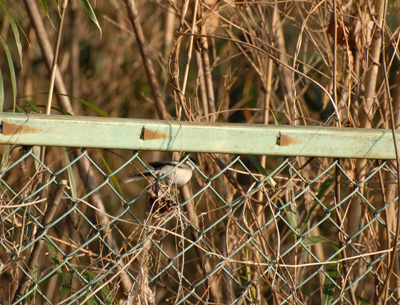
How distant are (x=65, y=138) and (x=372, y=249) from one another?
1.31 meters

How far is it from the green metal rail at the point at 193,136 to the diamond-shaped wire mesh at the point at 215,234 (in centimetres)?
6

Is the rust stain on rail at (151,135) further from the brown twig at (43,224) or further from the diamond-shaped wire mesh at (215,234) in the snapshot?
the brown twig at (43,224)

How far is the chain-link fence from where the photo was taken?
4.30 feet

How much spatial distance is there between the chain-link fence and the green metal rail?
0.06 metres

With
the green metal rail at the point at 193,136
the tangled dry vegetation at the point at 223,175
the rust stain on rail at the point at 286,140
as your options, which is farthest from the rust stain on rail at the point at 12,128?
the rust stain on rail at the point at 286,140

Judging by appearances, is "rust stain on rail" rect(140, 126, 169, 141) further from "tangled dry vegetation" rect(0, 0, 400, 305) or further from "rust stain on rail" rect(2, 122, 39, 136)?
"rust stain on rail" rect(2, 122, 39, 136)

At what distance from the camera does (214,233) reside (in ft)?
7.52

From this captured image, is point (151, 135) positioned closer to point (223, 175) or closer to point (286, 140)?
point (286, 140)

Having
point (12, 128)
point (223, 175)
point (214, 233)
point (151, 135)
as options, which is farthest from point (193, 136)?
point (214, 233)

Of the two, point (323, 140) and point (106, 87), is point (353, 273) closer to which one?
point (323, 140)

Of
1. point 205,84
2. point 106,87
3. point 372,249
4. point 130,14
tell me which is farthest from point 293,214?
point 106,87

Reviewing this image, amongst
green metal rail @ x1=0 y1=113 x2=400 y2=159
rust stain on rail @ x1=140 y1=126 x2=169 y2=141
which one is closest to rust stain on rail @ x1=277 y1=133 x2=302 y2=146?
green metal rail @ x1=0 y1=113 x2=400 y2=159

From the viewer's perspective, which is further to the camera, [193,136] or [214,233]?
[214,233]

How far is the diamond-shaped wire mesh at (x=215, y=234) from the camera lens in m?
1.31
